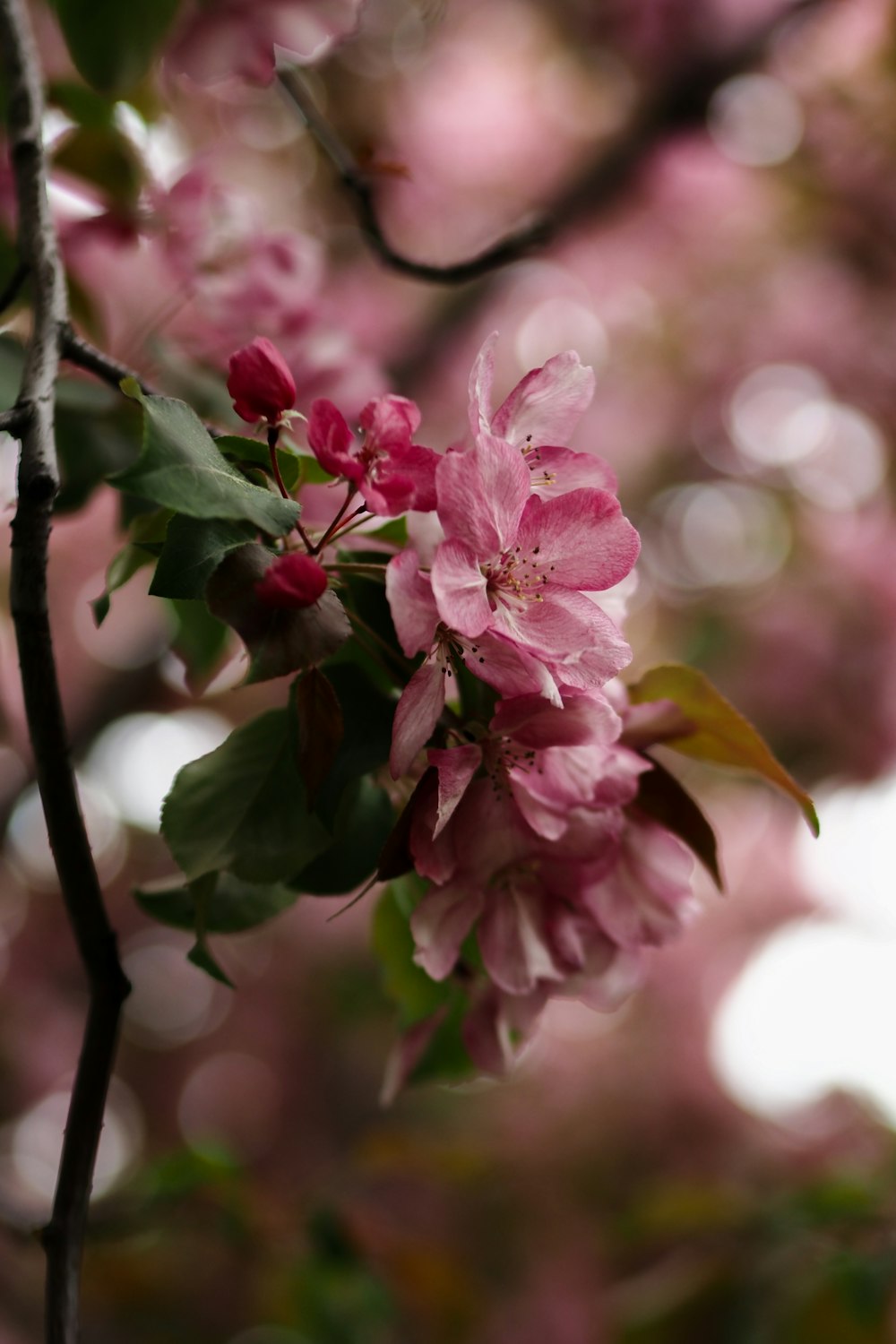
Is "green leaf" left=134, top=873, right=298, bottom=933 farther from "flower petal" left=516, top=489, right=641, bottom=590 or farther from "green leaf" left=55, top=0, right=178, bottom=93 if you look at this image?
"green leaf" left=55, top=0, right=178, bottom=93

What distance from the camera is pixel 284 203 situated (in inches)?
74.1

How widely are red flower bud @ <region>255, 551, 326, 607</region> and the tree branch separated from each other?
64mm

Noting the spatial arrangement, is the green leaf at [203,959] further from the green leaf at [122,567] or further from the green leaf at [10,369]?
the green leaf at [10,369]

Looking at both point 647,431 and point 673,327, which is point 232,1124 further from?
point 673,327

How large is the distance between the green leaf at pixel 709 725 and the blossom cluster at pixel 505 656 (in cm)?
2

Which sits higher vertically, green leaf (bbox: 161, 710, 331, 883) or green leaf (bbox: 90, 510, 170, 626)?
green leaf (bbox: 90, 510, 170, 626)

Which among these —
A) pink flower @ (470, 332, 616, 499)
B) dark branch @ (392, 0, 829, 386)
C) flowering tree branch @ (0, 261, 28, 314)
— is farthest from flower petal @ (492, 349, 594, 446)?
dark branch @ (392, 0, 829, 386)

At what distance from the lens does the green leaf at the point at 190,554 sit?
0.32 m

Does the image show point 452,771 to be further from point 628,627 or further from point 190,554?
point 628,627

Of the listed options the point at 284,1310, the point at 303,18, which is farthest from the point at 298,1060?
the point at 303,18

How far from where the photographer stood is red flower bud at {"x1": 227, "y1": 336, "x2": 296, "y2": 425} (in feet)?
1.19

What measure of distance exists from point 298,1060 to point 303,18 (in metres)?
2.81

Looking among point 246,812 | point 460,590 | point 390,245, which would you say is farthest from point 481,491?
point 390,245

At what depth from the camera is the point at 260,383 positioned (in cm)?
36
